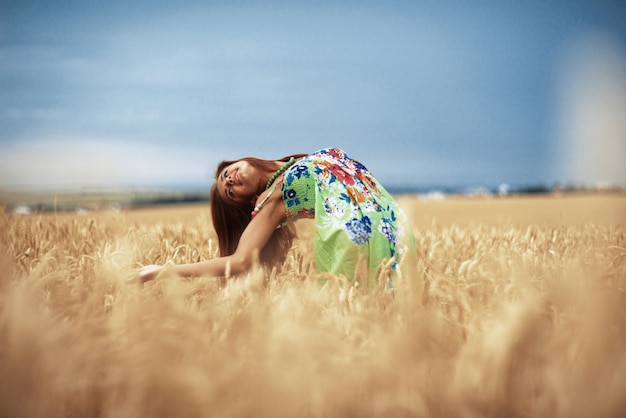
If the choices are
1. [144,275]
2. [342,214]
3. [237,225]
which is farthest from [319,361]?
[237,225]

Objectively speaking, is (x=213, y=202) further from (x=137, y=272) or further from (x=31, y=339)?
(x=31, y=339)

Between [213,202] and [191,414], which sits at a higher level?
[213,202]

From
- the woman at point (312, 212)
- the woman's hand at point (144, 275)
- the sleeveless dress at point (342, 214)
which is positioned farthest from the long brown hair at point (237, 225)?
the woman's hand at point (144, 275)

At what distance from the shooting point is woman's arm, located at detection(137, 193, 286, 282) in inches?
65.7

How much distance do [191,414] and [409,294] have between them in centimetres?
44

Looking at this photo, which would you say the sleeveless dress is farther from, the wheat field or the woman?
the wheat field

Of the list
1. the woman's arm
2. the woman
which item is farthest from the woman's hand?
the woman

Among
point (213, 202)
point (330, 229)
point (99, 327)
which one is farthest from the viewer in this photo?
point (213, 202)

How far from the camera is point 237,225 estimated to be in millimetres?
2580

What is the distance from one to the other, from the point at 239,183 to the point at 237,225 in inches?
13.2

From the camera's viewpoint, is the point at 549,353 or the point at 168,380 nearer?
the point at 168,380

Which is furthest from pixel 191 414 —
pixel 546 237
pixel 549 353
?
pixel 546 237

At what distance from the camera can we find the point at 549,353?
89 centimetres

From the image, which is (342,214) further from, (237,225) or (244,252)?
(237,225)
